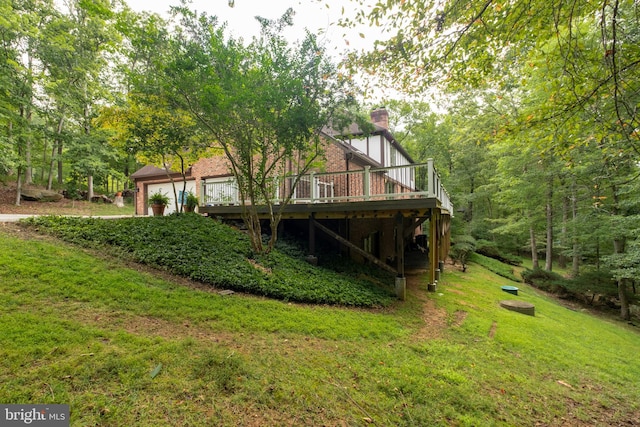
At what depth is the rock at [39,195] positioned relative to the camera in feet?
43.6

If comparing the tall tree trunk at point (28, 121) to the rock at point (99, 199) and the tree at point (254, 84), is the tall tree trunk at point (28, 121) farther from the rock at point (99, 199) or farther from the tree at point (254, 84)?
the tree at point (254, 84)

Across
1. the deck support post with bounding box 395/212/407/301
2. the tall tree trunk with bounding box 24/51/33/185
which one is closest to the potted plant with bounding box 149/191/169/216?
the tall tree trunk with bounding box 24/51/33/185

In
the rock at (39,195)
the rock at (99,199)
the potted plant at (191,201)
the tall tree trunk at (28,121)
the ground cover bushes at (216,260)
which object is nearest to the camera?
the ground cover bushes at (216,260)

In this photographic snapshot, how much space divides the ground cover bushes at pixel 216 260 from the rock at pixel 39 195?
10.2 metres

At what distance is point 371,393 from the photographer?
113 inches

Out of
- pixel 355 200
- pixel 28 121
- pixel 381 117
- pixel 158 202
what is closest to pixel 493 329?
pixel 355 200

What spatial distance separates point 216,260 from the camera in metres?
6.15

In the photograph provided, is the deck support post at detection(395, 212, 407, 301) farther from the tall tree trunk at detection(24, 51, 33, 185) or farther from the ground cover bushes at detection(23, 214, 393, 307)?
the tall tree trunk at detection(24, 51, 33, 185)

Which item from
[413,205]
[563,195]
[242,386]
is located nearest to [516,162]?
[563,195]

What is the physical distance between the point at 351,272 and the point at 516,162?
11.9 meters

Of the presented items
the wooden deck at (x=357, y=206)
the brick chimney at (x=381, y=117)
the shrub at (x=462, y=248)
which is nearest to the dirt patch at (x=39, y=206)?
the wooden deck at (x=357, y=206)

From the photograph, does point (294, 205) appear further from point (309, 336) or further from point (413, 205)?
point (309, 336)

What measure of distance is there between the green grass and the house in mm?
2697

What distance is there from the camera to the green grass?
7.58 feet
